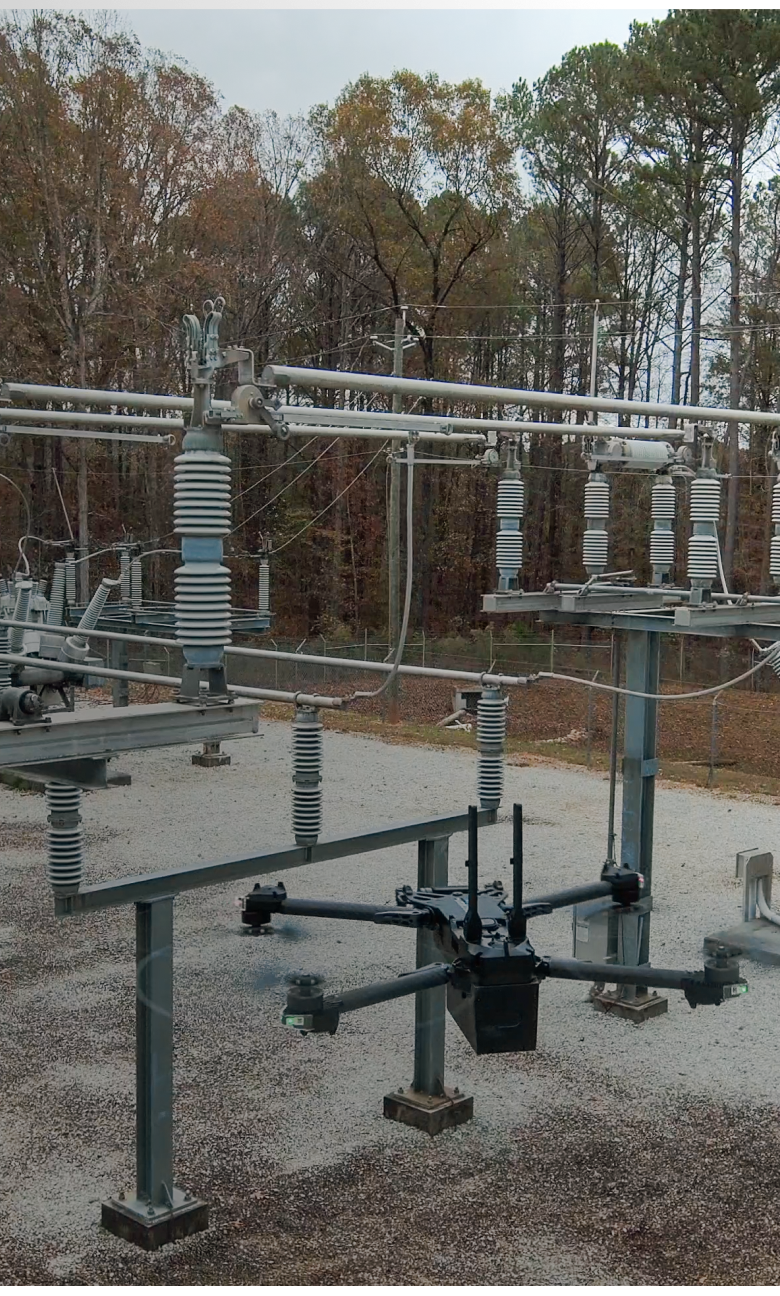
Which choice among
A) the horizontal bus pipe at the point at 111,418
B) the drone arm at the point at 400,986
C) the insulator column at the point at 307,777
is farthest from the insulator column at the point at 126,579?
the drone arm at the point at 400,986

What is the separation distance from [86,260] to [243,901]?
24.0 m

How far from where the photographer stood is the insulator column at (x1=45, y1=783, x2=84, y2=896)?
16.8ft

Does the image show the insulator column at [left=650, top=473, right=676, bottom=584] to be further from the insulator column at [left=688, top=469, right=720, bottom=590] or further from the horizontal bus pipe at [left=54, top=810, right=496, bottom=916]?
the horizontal bus pipe at [left=54, top=810, right=496, bottom=916]

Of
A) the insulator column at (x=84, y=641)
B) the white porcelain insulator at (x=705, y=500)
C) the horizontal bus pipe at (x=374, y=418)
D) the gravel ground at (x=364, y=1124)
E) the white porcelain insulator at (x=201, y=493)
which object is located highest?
the horizontal bus pipe at (x=374, y=418)

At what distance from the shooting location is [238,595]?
116 feet

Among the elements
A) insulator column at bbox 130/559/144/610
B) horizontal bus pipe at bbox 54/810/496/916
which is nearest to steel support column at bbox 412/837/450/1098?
horizontal bus pipe at bbox 54/810/496/916

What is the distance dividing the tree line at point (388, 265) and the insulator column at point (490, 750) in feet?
56.7

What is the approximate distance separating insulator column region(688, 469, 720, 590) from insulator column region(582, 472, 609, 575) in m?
0.72

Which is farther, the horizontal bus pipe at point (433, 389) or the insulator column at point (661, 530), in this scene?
the insulator column at point (661, 530)

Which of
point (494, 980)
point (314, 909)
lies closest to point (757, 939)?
point (314, 909)

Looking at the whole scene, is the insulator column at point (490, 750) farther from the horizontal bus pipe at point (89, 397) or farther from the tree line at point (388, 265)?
the tree line at point (388, 265)

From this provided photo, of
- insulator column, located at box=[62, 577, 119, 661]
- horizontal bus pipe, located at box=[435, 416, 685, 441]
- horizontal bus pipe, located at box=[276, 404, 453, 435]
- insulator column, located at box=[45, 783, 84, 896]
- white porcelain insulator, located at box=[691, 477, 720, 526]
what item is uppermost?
horizontal bus pipe, located at box=[435, 416, 685, 441]

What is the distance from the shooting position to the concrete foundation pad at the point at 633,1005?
812cm

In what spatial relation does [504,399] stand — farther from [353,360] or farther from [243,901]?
[353,360]
